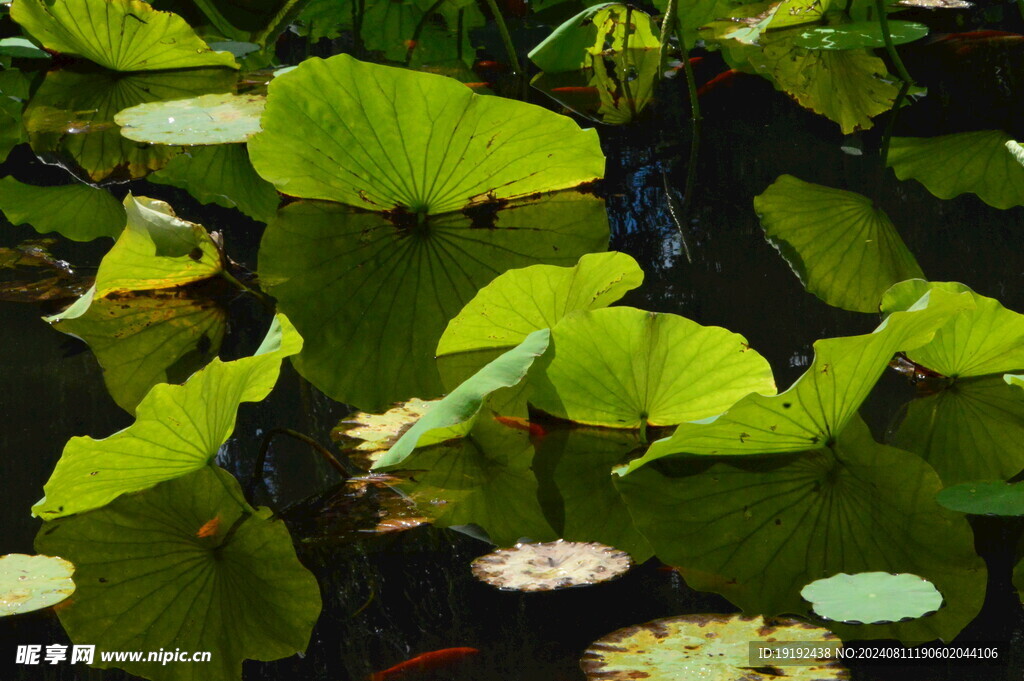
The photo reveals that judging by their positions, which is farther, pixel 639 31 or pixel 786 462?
pixel 639 31

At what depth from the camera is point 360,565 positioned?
0.87 m

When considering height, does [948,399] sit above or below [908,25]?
below

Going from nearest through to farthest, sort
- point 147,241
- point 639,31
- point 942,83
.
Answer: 1. point 147,241
2. point 942,83
3. point 639,31

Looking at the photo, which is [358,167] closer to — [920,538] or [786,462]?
[786,462]

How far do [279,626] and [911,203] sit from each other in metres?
1.26

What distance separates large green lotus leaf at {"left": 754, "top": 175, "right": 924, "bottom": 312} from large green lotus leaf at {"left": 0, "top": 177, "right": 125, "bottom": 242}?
106 cm

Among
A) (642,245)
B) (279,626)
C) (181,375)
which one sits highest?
(642,245)

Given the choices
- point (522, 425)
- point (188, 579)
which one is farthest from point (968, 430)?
point (188, 579)

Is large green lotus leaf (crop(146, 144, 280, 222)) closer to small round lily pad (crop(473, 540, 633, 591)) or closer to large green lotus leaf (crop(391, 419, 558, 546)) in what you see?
large green lotus leaf (crop(391, 419, 558, 546))

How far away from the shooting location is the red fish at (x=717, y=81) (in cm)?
240

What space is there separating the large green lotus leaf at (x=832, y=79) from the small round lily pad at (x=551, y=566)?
1.42 meters

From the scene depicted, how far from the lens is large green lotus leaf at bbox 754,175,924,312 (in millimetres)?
1371

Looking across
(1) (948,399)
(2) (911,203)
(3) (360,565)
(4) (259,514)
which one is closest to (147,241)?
(4) (259,514)

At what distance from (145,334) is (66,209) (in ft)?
1.87
